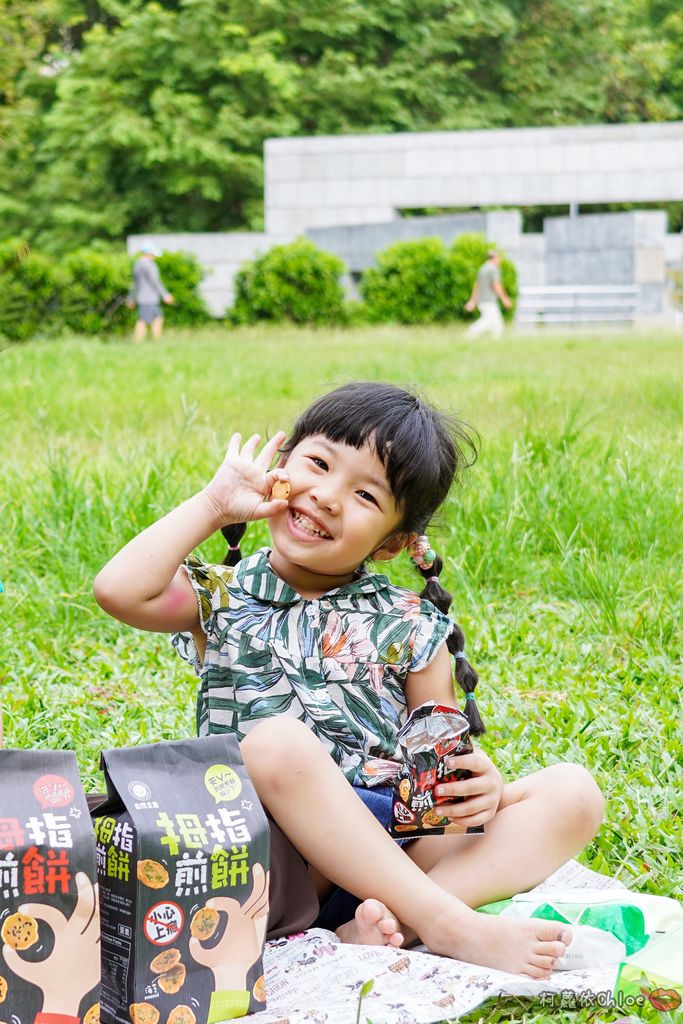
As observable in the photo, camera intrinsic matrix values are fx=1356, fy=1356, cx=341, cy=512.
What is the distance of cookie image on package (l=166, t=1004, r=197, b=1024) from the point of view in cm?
171

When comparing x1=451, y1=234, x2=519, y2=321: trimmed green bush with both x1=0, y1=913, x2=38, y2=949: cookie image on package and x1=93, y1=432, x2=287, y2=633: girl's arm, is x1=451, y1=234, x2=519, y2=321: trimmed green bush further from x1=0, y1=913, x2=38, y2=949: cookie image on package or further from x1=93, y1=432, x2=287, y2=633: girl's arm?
x1=0, y1=913, x2=38, y2=949: cookie image on package

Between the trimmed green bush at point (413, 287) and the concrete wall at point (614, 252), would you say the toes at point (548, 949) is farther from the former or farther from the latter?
the concrete wall at point (614, 252)

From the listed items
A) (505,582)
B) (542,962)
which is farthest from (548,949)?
(505,582)

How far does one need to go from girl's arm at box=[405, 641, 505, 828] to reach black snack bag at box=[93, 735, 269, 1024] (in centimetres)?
43

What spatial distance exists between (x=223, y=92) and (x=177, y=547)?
21113mm

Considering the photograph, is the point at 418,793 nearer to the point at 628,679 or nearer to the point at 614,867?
the point at 614,867

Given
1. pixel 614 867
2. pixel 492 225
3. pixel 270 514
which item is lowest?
pixel 614 867

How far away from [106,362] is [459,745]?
7.66 meters

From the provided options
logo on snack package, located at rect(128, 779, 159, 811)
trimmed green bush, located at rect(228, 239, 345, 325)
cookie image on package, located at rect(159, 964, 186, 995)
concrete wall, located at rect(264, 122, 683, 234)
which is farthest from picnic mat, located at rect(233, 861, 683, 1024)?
concrete wall, located at rect(264, 122, 683, 234)

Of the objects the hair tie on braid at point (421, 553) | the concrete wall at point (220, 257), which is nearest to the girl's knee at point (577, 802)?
the hair tie on braid at point (421, 553)

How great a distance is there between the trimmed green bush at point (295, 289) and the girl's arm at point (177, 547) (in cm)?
1408

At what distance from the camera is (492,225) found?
1791cm

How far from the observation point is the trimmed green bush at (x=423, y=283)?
16266mm

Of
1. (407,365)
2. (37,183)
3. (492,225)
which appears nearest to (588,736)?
(407,365)
